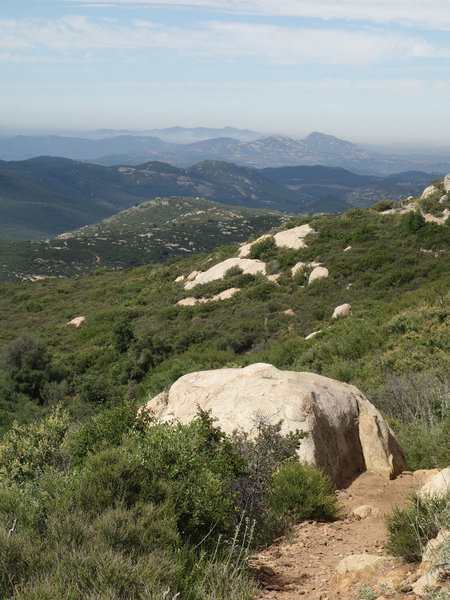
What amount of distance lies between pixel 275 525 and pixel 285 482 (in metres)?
0.63

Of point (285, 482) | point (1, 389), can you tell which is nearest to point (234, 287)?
point (1, 389)

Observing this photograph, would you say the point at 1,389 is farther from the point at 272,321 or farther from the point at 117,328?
the point at 272,321

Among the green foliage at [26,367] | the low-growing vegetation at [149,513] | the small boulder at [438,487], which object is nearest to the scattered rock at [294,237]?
the green foliage at [26,367]

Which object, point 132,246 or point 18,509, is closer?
point 18,509

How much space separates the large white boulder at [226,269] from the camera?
37.8 metres

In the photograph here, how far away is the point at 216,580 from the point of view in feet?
13.4

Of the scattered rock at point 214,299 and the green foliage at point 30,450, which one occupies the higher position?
the green foliage at point 30,450

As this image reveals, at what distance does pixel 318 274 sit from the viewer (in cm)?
3209

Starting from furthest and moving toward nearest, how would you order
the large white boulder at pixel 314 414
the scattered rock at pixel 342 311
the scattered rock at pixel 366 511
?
the scattered rock at pixel 342 311, the large white boulder at pixel 314 414, the scattered rock at pixel 366 511

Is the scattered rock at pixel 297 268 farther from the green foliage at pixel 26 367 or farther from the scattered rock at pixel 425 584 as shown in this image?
the scattered rock at pixel 425 584

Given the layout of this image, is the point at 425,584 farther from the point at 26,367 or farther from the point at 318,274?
the point at 318,274

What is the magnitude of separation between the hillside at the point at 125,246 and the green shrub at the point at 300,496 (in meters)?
82.8

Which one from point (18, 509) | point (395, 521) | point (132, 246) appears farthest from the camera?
point (132, 246)

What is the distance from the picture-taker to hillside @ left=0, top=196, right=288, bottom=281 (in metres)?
88.6
